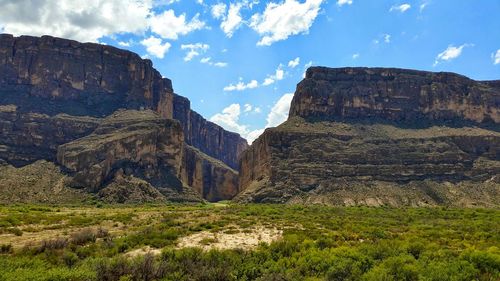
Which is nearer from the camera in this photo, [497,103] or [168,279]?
[168,279]

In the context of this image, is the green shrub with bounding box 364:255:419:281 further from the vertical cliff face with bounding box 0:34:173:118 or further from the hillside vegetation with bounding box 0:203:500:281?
the vertical cliff face with bounding box 0:34:173:118

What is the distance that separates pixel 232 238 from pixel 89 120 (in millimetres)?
90996

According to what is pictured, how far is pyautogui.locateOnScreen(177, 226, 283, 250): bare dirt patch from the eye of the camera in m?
25.9

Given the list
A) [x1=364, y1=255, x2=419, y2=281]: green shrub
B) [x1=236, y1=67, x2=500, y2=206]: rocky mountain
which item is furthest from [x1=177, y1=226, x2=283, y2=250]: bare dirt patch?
[x1=236, y1=67, x2=500, y2=206]: rocky mountain

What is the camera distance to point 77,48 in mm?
127250

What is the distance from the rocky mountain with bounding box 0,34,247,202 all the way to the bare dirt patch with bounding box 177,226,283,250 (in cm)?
6088

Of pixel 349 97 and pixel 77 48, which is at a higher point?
pixel 77 48

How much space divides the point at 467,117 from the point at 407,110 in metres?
16.5

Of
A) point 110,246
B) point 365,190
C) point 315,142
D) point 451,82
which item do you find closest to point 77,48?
point 315,142

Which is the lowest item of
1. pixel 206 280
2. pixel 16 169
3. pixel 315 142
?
pixel 206 280

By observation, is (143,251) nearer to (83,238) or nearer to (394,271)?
(83,238)

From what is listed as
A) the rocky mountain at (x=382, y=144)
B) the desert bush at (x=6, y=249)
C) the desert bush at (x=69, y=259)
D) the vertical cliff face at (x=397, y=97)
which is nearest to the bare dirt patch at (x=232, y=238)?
the desert bush at (x=69, y=259)

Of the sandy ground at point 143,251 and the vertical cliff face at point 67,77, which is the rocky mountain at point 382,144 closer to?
the vertical cliff face at point 67,77

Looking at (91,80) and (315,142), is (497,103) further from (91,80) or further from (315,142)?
(91,80)
